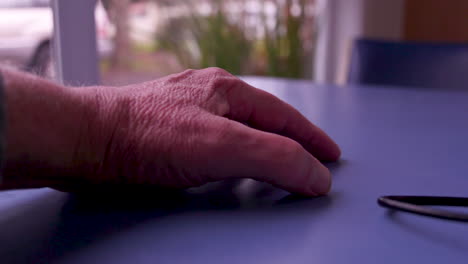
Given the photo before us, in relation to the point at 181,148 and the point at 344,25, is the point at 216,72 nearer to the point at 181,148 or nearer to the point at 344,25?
the point at 181,148

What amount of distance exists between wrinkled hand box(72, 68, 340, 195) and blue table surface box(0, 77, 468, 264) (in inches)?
1.0

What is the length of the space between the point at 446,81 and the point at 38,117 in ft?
4.30

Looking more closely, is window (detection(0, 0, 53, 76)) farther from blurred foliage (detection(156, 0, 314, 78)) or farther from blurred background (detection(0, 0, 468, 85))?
blurred foliage (detection(156, 0, 314, 78))

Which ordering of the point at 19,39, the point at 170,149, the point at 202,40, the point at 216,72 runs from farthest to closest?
the point at 202,40, the point at 19,39, the point at 216,72, the point at 170,149

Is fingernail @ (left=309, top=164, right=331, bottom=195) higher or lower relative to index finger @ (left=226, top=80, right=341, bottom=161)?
lower

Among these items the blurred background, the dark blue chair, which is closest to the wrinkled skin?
the dark blue chair

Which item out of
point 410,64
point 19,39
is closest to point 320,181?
point 410,64

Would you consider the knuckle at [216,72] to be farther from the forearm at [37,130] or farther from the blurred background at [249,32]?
the blurred background at [249,32]

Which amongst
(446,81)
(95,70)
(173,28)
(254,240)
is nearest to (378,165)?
(254,240)

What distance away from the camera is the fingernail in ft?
1.43

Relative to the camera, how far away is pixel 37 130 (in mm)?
336

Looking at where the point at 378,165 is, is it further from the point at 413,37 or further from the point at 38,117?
the point at 413,37

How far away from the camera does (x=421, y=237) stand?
363mm

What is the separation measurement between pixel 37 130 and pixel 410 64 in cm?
129
